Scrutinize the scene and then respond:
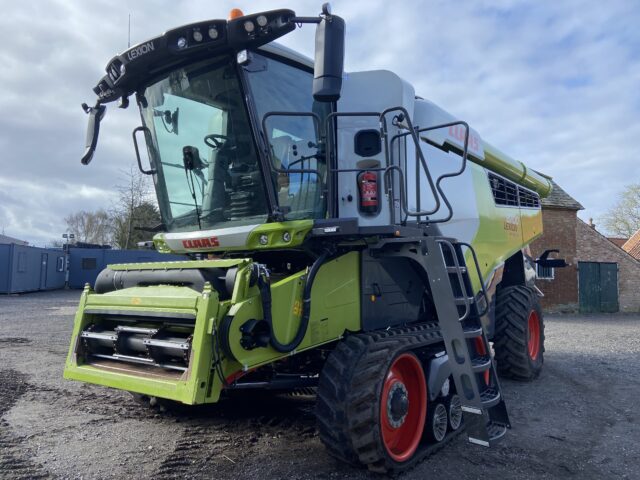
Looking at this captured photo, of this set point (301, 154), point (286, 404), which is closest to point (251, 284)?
point (301, 154)

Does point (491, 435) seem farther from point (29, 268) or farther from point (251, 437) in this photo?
point (29, 268)

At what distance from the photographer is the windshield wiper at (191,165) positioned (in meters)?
4.48

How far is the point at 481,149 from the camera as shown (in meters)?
6.85

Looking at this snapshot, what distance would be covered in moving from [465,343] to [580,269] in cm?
1758

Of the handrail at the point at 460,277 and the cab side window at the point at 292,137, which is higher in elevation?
the cab side window at the point at 292,137

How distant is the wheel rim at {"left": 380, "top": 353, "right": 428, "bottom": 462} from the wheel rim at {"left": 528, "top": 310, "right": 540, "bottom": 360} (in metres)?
3.90

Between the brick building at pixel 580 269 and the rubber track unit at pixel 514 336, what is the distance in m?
12.5

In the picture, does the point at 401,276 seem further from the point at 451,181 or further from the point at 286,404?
the point at 286,404

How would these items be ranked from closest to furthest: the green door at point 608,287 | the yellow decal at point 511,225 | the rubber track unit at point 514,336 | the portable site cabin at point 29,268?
the rubber track unit at point 514,336, the yellow decal at point 511,225, the green door at point 608,287, the portable site cabin at point 29,268

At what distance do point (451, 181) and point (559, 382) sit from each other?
12.1 ft

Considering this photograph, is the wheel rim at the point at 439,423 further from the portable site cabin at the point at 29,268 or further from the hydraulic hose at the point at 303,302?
the portable site cabin at the point at 29,268

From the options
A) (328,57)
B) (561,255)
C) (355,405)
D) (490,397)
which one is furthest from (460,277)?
(561,255)

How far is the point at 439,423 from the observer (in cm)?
458

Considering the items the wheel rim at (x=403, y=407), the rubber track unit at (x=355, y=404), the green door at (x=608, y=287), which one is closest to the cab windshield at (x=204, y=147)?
the rubber track unit at (x=355, y=404)
